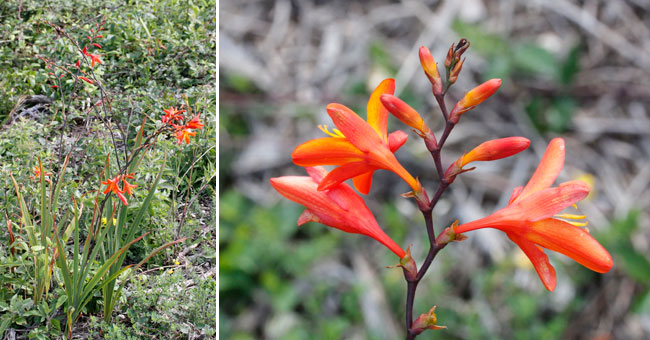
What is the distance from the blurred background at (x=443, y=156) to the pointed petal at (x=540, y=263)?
36.5 inches

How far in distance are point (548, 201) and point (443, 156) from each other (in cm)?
150

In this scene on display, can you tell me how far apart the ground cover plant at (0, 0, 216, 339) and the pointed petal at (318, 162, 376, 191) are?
105cm

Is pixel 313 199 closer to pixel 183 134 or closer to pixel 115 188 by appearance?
pixel 115 188

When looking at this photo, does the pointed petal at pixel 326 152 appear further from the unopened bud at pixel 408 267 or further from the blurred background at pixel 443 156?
the blurred background at pixel 443 156

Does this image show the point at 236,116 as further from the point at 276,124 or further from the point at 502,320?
the point at 502,320

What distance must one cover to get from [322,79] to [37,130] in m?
1.17

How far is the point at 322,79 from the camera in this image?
2445 millimetres

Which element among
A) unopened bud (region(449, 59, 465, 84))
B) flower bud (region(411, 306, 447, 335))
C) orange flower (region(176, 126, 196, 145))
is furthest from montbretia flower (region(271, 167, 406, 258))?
orange flower (region(176, 126, 196, 145))

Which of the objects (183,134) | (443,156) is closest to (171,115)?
(183,134)

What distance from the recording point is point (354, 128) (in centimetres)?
70

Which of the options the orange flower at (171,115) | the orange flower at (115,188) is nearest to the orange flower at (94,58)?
the orange flower at (171,115)

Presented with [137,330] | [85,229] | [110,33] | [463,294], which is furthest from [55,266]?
[463,294]

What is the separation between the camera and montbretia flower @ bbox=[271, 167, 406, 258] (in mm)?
719

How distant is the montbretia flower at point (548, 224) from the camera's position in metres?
0.63
